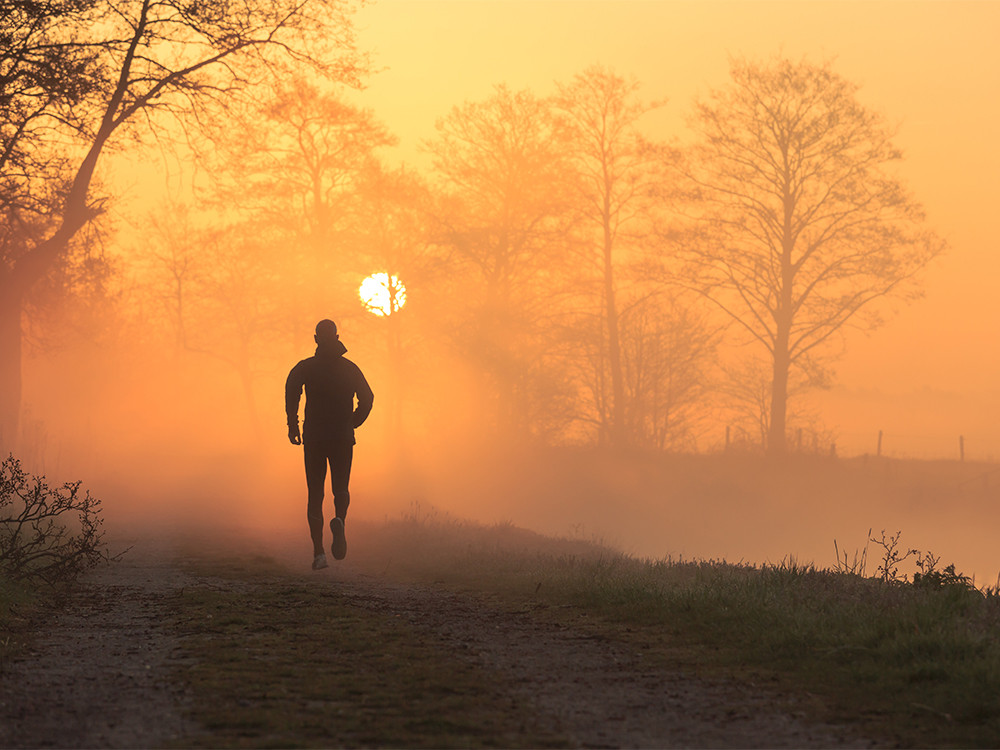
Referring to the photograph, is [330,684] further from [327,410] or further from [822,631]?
[327,410]

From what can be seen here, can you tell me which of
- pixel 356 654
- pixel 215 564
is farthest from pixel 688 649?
pixel 215 564

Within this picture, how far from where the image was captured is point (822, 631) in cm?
660

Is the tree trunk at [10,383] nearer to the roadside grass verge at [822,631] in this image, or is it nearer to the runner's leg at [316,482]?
the runner's leg at [316,482]

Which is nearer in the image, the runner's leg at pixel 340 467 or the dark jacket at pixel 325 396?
the dark jacket at pixel 325 396

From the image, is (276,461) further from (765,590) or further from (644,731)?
(644,731)

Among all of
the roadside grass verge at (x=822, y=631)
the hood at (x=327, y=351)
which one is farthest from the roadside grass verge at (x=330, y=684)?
the hood at (x=327, y=351)

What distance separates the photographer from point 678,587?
8836 mm

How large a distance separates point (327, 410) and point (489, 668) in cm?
564

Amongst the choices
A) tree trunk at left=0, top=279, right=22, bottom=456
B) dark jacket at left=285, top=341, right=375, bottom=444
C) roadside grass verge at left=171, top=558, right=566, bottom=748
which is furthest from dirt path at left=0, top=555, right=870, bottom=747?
tree trunk at left=0, top=279, right=22, bottom=456

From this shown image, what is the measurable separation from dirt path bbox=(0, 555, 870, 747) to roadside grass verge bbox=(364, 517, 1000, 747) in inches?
15.2

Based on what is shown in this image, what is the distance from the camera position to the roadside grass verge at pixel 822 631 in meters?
5.06

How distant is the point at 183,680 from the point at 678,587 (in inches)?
186

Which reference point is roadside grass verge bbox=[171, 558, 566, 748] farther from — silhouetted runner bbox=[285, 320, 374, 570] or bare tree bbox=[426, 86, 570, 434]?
bare tree bbox=[426, 86, 570, 434]

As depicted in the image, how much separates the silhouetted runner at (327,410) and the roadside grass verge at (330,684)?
2.92 metres
